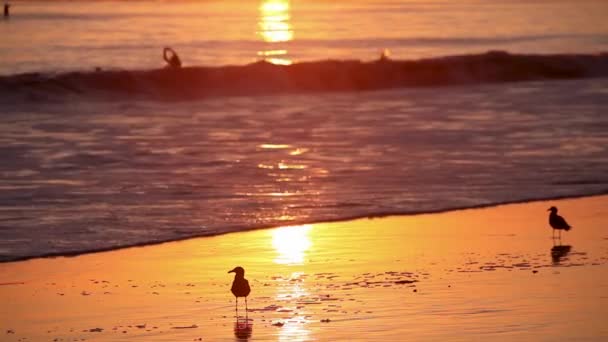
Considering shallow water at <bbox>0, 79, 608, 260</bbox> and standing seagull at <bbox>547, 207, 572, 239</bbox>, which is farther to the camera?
shallow water at <bbox>0, 79, 608, 260</bbox>

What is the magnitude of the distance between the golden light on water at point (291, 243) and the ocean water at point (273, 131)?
478mm

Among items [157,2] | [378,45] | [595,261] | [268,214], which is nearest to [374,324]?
[595,261]

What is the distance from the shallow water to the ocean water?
50 millimetres

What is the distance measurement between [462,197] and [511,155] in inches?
177

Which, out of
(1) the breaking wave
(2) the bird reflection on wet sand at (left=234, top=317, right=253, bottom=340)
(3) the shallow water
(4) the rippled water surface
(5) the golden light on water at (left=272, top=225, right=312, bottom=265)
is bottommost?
(2) the bird reflection on wet sand at (left=234, top=317, right=253, bottom=340)

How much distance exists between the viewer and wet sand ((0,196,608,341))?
10125 millimetres

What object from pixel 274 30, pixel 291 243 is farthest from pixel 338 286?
pixel 274 30

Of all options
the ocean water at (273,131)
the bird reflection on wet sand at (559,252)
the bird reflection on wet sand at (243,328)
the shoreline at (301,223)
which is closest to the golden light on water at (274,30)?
the ocean water at (273,131)

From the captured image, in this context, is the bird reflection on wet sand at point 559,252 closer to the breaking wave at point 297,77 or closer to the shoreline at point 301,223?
the shoreline at point 301,223

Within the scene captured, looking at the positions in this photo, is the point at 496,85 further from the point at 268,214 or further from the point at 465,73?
the point at 268,214

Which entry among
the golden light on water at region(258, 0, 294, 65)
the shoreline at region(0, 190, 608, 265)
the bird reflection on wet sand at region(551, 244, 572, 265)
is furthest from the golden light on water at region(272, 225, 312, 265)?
the golden light on water at region(258, 0, 294, 65)

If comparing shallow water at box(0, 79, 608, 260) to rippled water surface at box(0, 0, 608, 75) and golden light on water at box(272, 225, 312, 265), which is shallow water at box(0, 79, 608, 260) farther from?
rippled water surface at box(0, 0, 608, 75)

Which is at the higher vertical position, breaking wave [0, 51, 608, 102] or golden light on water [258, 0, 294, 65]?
golden light on water [258, 0, 294, 65]

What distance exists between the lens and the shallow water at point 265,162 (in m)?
15.4
